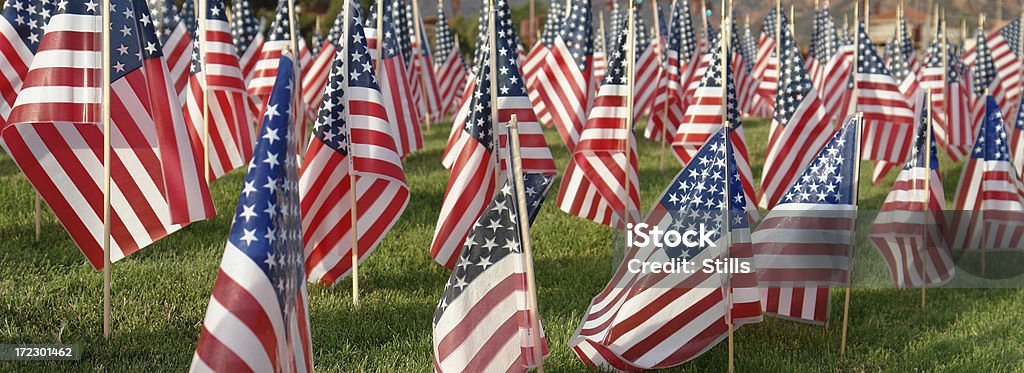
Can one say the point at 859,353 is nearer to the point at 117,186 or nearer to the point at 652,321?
the point at 652,321

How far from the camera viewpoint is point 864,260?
29.9 feet

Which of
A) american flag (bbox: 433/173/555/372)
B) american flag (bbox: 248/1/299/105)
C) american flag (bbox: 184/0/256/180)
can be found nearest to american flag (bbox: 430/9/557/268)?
american flag (bbox: 433/173/555/372)

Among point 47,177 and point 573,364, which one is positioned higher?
point 47,177

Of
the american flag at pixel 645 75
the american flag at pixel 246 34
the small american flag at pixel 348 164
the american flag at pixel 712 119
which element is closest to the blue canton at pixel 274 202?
the small american flag at pixel 348 164

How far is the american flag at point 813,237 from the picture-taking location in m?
5.81

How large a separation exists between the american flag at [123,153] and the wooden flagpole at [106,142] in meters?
0.09

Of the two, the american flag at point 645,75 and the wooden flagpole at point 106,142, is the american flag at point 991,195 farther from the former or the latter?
the wooden flagpole at point 106,142

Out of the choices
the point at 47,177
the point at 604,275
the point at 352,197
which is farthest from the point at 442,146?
the point at 47,177

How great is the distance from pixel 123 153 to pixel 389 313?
6.58 feet

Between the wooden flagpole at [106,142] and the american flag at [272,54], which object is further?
the american flag at [272,54]

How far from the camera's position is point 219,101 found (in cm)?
901

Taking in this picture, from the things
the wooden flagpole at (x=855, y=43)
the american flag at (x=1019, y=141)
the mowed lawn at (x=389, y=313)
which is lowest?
the mowed lawn at (x=389, y=313)

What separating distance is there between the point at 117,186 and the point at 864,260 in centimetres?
663

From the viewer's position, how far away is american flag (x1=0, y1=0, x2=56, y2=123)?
727 centimetres
